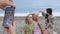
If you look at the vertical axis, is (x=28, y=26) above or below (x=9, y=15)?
below

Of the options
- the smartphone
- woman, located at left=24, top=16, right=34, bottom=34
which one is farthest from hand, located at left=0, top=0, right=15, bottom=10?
woman, located at left=24, top=16, right=34, bottom=34

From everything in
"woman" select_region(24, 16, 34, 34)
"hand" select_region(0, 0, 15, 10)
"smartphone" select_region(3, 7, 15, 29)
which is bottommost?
"woman" select_region(24, 16, 34, 34)

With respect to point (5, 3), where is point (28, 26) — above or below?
below

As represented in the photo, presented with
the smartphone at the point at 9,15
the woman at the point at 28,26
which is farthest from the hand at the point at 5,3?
the woman at the point at 28,26

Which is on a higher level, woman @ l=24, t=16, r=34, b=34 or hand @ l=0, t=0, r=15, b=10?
hand @ l=0, t=0, r=15, b=10

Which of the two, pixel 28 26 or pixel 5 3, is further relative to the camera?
pixel 28 26

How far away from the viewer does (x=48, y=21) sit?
187 inches

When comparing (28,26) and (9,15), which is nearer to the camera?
(9,15)

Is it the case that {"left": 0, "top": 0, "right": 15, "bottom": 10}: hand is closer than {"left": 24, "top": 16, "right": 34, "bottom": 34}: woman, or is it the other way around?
{"left": 0, "top": 0, "right": 15, "bottom": 10}: hand

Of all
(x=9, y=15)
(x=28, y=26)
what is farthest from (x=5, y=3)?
(x=28, y=26)

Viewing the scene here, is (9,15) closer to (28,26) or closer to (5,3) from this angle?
(5,3)

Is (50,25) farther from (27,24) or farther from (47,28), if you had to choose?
(27,24)

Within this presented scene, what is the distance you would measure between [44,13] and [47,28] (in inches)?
12.8

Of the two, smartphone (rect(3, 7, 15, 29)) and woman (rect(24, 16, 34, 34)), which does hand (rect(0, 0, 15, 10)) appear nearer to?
smartphone (rect(3, 7, 15, 29))
